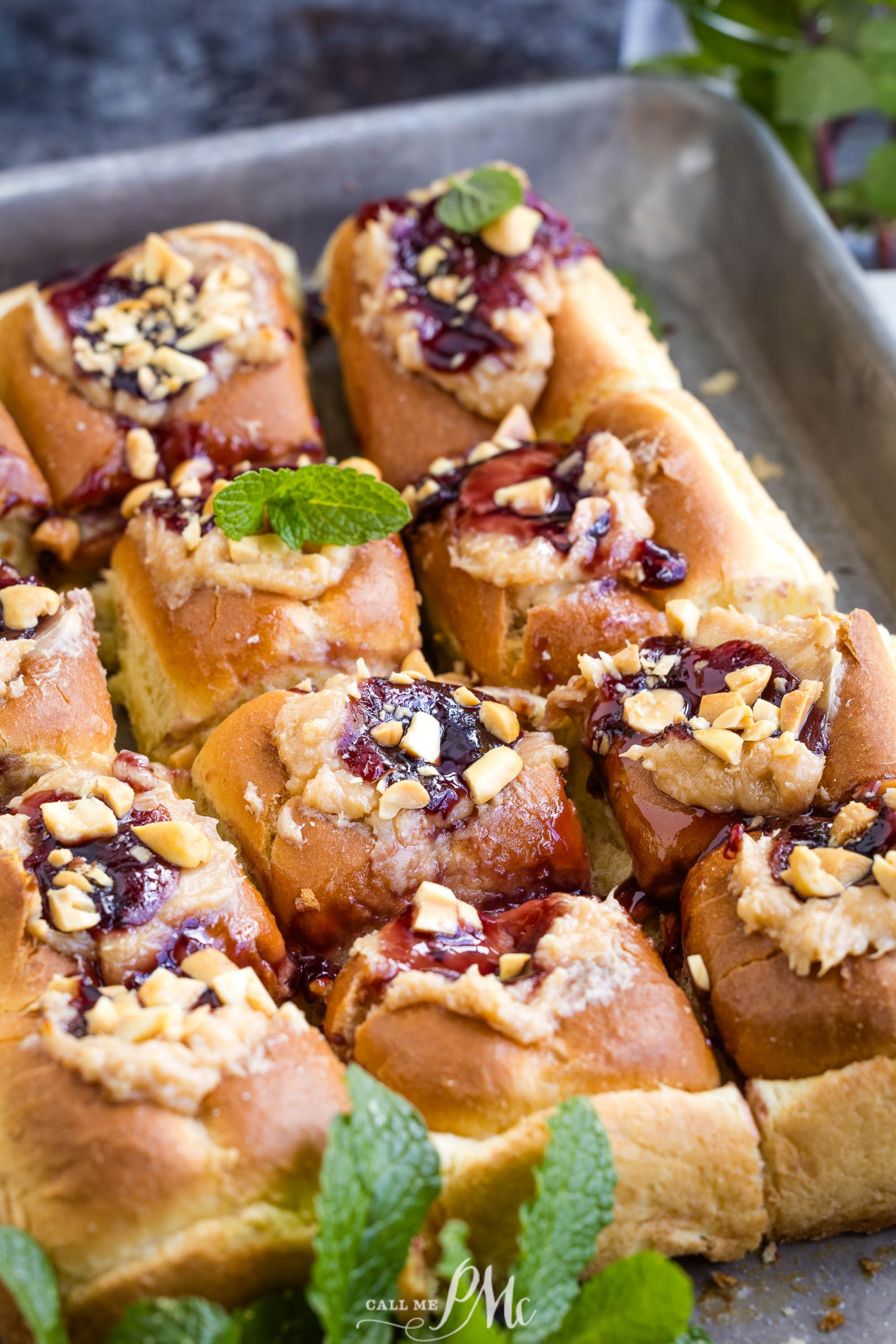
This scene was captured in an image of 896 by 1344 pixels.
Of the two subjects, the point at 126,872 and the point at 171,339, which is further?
the point at 171,339

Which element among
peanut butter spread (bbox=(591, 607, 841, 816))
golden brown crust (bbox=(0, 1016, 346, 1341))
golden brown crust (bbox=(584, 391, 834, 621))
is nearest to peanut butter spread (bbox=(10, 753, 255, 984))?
golden brown crust (bbox=(0, 1016, 346, 1341))

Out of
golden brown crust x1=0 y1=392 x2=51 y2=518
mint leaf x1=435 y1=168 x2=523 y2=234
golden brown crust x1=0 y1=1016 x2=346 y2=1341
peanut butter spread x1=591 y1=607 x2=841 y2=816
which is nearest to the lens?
golden brown crust x1=0 y1=1016 x2=346 y2=1341

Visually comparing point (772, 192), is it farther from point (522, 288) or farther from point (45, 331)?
point (45, 331)

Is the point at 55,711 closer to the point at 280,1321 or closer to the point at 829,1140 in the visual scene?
the point at 280,1321

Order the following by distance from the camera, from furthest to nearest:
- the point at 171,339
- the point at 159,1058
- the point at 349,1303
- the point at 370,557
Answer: the point at 171,339 → the point at 370,557 → the point at 159,1058 → the point at 349,1303

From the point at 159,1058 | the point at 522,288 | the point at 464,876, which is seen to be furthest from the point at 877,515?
the point at 159,1058

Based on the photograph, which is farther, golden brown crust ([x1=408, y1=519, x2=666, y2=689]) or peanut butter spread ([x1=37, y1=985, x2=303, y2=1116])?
golden brown crust ([x1=408, y1=519, x2=666, y2=689])

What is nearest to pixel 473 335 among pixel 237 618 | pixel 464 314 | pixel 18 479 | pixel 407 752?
pixel 464 314

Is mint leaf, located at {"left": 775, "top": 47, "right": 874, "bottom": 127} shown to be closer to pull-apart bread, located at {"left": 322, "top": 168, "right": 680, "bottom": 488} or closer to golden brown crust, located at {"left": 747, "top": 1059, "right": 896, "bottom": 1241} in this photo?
pull-apart bread, located at {"left": 322, "top": 168, "right": 680, "bottom": 488}
